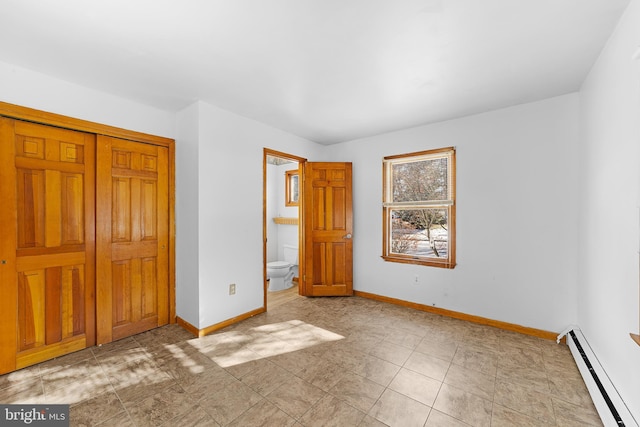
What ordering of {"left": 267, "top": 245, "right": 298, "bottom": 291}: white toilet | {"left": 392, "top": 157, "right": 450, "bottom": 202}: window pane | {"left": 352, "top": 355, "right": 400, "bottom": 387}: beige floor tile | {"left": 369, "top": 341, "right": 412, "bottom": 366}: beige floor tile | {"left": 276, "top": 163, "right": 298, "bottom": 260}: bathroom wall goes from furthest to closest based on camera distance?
{"left": 276, "top": 163, "right": 298, "bottom": 260}: bathroom wall, {"left": 267, "top": 245, "right": 298, "bottom": 291}: white toilet, {"left": 392, "top": 157, "right": 450, "bottom": 202}: window pane, {"left": 369, "top": 341, "right": 412, "bottom": 366}: beige floor tile, {"left": 352, "top": 355, "right": 400, "bottom": 387}: beige floor tile

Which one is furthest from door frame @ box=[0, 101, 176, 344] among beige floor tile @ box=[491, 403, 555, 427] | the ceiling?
beige floor tile @ box=[491, 403, 555, 427]

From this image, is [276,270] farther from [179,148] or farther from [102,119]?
[102,119]

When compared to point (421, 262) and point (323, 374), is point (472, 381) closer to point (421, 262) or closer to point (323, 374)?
point (323, 374)

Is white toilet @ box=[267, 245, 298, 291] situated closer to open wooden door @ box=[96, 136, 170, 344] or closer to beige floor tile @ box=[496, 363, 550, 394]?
open wooden door @ box=[96, 136, 170, 344]

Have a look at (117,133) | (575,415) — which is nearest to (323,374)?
(575,415)

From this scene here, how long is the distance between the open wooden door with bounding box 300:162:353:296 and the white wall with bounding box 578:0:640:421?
2.62 m

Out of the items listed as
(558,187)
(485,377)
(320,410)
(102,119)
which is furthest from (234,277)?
(558,187)

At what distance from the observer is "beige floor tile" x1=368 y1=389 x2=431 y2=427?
1672mm

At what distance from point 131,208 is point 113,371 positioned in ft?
5.04

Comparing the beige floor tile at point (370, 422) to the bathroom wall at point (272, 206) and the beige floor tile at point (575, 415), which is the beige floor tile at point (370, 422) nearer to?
the beige floor tile at point (575, 415)

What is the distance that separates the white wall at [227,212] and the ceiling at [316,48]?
403 millimetres

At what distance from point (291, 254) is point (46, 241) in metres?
3.41

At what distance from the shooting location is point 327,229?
417cm

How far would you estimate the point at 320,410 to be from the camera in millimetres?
1767
